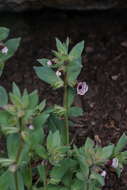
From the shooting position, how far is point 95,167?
1.71 metres

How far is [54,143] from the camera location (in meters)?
1.71

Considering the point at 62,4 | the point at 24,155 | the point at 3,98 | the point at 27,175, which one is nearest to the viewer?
the point at 24,155

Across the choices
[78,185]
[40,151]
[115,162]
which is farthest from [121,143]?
[40,151]

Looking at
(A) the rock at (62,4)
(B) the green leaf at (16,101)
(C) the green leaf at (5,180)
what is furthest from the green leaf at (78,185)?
(A) the rock at (62,4)

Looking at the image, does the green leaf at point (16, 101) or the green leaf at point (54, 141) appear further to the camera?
the green leaf at point (54, 141)

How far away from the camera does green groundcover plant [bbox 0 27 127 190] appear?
1.56 m

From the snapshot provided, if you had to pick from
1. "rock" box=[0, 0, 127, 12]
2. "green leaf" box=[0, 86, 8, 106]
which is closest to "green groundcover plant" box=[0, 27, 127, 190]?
"green leaf" box=[0, 86, 8, 106]

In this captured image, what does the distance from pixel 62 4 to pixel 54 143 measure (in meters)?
1.16

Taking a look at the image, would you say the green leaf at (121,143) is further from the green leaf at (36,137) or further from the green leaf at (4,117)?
the green leaf at (4,117)

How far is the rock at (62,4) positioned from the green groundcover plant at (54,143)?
86cm

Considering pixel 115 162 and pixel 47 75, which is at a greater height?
pixel 47 75

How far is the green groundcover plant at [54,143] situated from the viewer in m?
1.56

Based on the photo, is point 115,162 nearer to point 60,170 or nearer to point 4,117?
point 60,170

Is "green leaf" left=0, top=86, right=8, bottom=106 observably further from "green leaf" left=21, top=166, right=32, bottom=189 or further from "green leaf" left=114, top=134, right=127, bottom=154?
"green leaf" left=114, top=134, right=127, bottom=154
